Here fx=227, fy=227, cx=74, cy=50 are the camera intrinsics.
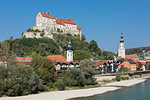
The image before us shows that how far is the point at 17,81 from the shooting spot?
125 ft

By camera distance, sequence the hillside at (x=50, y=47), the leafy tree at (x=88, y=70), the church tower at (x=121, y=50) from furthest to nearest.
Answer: the church tower at (x=121, y=50)
the hillside at (x=50, y=47)
the leafy tree at (x=88, y=70)

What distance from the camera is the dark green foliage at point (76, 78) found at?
4822 cm

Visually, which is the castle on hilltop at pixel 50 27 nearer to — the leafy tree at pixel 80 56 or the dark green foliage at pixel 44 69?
the leafy tree at pixel 80 56

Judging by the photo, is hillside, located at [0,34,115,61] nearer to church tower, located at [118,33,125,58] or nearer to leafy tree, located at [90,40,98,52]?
leafy tree, located at [90,40,98,52]

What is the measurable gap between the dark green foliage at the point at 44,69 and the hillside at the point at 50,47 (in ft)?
113

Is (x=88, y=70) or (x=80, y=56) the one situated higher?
(x=80, y=56)

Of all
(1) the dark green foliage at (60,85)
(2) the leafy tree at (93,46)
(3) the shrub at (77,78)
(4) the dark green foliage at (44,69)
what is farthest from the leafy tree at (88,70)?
(2) the leafy tree at (93,46)

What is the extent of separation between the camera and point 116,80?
64.1 metres

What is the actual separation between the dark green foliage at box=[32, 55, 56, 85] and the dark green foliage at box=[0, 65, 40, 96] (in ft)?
11.1

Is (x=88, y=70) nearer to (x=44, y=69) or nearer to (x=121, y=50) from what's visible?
(x=44, y=69)

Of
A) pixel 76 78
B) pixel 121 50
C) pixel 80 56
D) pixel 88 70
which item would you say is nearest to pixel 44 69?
pixel 76 78

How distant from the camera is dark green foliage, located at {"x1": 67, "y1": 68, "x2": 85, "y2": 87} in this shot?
48.2 m

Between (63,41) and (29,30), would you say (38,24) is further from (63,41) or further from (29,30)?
(63,41)

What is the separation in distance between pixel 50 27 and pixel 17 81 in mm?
73926
